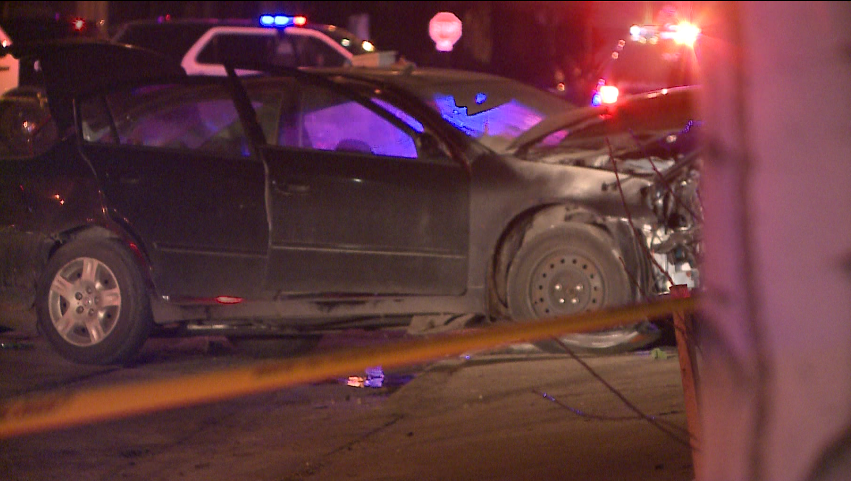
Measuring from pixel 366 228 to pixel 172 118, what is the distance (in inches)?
54.3

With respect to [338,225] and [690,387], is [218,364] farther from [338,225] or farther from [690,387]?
[690,387]

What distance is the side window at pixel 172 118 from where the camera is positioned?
642 centimetres

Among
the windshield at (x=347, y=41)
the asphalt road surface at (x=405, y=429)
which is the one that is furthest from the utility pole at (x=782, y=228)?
the windshield at (x=347, y=41)

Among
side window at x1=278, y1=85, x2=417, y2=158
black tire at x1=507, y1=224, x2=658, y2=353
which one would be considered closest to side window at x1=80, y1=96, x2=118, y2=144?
side window at x1=278, y1=85, x2=417, y2=158

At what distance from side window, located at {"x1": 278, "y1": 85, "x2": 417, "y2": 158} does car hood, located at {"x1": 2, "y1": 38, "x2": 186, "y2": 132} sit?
809mm

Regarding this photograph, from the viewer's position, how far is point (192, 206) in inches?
243

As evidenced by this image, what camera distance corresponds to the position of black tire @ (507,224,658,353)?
20.0ft

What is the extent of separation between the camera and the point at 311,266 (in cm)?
607

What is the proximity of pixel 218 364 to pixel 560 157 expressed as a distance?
231cm

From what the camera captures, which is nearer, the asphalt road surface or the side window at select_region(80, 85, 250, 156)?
the asphalt road surface

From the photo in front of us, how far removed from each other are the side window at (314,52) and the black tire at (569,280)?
26.6 ft

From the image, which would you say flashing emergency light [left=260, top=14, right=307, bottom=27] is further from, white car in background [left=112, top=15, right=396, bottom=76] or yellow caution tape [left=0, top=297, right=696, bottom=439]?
yellow caution tape [left=0, top=297, right=696, bottom=439]

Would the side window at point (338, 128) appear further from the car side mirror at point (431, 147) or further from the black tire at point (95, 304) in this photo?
the black tire at point (95, 304)

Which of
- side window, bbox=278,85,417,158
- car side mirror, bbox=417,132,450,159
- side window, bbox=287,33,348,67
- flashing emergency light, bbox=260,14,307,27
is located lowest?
car side mirror, bbox=417,132,450,159
